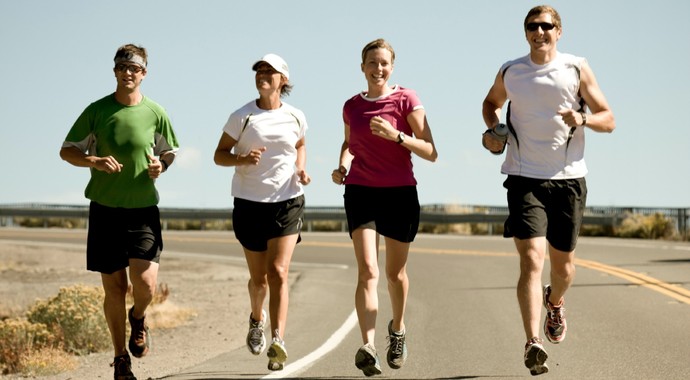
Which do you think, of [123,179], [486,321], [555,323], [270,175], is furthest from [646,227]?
[123,179]

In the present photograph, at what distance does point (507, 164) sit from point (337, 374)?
89.3 inches

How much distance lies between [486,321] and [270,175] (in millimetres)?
5225

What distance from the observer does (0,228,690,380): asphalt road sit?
1008cm

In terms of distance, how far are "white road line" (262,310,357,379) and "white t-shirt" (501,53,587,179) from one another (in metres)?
2.57

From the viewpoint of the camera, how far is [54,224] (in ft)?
172

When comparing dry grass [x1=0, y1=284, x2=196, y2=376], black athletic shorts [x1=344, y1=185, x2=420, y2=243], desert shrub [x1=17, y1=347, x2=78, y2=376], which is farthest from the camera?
dry grass [x1=0, y1=284, x2=196, y2=376]

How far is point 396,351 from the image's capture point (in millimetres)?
9281

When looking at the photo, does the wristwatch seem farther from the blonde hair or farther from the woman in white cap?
the woman in white cap

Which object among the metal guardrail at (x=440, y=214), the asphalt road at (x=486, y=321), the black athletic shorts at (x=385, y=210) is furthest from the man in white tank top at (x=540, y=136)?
the metal guardrail at (x=440, y=214)

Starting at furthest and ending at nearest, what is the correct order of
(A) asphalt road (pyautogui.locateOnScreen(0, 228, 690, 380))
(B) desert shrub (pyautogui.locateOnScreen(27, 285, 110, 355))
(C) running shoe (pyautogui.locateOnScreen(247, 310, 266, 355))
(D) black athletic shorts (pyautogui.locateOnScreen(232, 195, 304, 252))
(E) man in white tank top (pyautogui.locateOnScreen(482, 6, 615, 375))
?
(B) desert shrub (pyautogui.locateOnScreen(27, 285, 110, 355)) → (A) asphalt road (pyautogui.locateOnScreen(0, 228, 690, 380)) → (C) running shoe (pyautogui.locateOnScreen(247, 310, 266, 355)) → (D) black athletic shorts (pyautogui.locateOnScreen(232, 195, 304, 252)) → (E) man in white tank top (pyautogui.locateOnScreen(482, 6, 615, 375))

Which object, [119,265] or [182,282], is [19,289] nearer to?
[182,282]

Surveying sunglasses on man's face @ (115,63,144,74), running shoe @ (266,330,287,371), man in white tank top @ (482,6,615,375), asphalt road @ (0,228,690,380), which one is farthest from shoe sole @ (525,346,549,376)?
sunglasses on man's face @ (115,63,144,74)

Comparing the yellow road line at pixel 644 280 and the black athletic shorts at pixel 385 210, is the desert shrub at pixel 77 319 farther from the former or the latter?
the yellow road line at pixel 644 280

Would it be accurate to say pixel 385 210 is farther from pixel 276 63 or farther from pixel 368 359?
pixel 276 63
